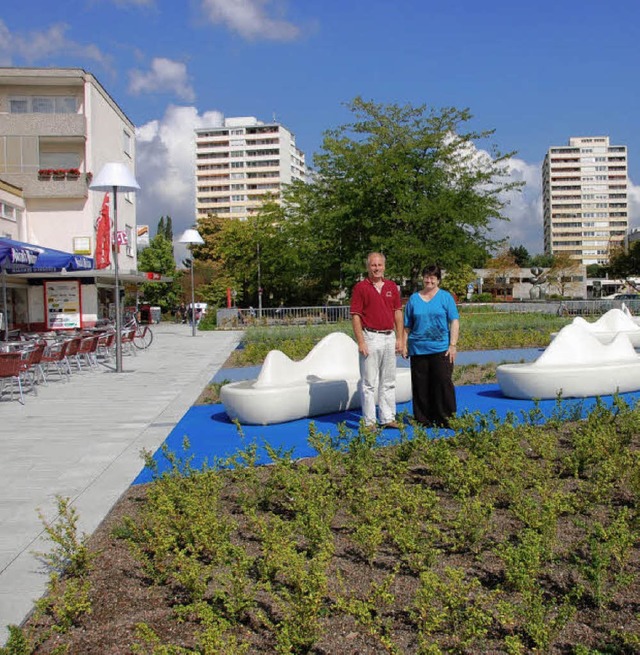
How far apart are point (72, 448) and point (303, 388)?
A: 9.28 feet

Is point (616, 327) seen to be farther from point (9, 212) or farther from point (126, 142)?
point (126, 142)

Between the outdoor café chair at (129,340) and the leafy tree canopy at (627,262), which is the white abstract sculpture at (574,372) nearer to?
the outdoor café chair at (129,340)

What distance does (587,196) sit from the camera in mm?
194875

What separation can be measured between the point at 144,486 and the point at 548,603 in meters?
3.77

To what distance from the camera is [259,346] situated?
19344mm

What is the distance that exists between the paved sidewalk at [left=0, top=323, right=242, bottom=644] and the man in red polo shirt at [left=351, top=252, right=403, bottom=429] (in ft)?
8.07

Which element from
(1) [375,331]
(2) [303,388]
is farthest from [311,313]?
(1) [375,331]

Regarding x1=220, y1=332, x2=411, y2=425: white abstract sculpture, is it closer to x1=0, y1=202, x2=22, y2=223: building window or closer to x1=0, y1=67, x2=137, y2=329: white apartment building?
x1=0, y1=67, x2=137, y2=329: white apartment building

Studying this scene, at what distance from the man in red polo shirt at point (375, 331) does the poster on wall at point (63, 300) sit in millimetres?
22002

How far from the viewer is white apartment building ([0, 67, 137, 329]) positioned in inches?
1209

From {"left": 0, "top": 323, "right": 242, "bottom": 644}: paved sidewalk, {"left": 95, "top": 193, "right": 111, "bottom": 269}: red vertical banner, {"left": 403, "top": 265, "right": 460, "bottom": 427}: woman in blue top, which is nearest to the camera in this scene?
{"left": 0, "top": 323, "right": 242, "bottom": 644}: paved sidewalk

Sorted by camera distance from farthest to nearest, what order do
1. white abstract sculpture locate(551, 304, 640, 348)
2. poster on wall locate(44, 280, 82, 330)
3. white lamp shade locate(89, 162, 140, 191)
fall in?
poster on wall locate(44, 280, 82, 330) < white abstract sculpture locate(551, 304, 640, 348) < white lamp shade locate(89, 162, 140, 191)

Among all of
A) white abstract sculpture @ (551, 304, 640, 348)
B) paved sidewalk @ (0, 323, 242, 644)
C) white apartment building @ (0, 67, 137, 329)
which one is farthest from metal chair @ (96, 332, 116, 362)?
white abstract sculpture @ (551, 304, 640, 348)

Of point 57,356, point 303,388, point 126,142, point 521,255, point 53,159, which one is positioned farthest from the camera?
point 521,255
